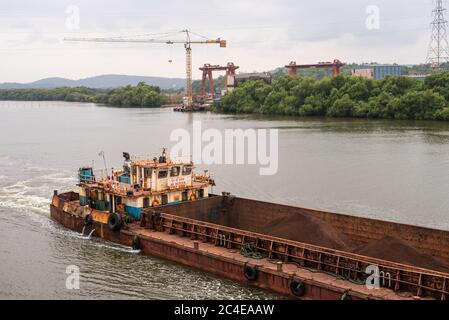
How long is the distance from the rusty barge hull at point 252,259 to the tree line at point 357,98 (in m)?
51.7

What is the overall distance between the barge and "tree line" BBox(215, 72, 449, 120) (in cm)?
5161

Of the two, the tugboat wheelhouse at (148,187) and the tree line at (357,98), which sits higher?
the tree line at (357,98)

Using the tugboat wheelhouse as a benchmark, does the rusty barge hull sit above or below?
below

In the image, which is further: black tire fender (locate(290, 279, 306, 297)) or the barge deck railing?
black tire fender (locate(290, 279, 306, 297))

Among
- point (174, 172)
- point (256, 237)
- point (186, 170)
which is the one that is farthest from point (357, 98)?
point (256, 237)

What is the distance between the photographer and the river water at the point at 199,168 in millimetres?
15646

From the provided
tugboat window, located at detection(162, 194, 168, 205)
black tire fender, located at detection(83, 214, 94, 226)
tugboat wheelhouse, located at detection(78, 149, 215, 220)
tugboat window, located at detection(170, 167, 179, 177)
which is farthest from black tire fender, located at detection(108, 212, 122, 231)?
tugboat window, located at detection(170, 167, 179, 177)

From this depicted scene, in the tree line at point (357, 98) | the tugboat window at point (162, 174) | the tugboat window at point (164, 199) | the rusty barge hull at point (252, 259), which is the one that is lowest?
the rusty barge hull at point (252, 259)

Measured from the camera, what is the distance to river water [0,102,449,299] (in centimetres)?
1565

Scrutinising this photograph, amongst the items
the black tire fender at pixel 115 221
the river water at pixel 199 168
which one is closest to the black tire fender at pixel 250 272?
the river water at pixel 199 168

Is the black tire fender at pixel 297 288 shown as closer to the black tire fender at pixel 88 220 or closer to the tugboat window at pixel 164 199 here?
the tugboat window at pixel 164 199

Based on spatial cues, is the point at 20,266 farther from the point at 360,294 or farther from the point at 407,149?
the point at 407,149

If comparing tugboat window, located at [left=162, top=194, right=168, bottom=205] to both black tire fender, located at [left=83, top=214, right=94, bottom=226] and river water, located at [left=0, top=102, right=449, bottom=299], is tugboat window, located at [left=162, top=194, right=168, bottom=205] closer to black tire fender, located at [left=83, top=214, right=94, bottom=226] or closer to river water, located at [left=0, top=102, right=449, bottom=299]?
river water, located at [left=0, top=102, right=449, bottom=299]
